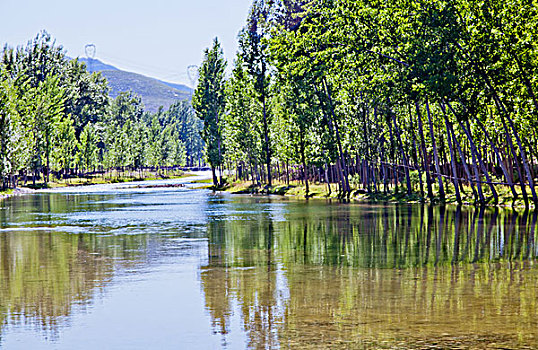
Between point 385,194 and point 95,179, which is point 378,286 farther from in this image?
point 95,179

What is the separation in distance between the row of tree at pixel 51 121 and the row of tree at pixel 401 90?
36.2 m

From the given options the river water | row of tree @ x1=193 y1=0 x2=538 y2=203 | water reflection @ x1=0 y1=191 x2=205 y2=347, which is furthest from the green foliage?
the river water

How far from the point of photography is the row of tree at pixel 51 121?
116 m

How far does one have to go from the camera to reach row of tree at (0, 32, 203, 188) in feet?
380

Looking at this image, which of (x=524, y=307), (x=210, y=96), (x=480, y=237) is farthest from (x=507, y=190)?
(x=210, y=96)

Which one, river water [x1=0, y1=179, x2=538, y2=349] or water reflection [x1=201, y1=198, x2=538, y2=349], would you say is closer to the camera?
water reflection [x1=201, y1=198, x2=538, y2=349]

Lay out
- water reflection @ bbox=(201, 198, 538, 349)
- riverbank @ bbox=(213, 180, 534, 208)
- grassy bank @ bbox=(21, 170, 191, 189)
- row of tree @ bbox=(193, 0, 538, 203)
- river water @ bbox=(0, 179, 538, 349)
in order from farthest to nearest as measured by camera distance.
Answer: grassy bank @ bbox=(21, 170, 191, 189), riverbank @ bbox=(213, 180, 534, 208), row of tree @ bbox=(193, 0, 538, 203), river water @ bbox=(0, 179, 538, 349), water reflection @ bbox=(201, 198, 538, 349)

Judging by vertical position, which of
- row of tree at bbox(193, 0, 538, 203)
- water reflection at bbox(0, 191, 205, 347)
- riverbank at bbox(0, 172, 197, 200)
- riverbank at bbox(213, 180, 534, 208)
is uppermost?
row of tree at bbox(193, 0, 538, 203)

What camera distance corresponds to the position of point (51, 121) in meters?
139

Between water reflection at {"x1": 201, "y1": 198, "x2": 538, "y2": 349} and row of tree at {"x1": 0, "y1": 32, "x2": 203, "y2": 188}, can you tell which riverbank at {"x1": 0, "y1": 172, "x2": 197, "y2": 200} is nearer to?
row of tree at {"x1": 0, "y1": 32, "x2": 203, "y2": 188}

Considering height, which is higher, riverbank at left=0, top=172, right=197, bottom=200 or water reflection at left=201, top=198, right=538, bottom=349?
riverbank at left=0, top=172, right=197, bottom=200

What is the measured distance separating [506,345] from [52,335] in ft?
26.8

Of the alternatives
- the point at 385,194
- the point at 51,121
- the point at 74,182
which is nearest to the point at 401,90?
the point at 385,194

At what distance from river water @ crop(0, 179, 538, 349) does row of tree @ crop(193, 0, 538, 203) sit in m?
12.2
